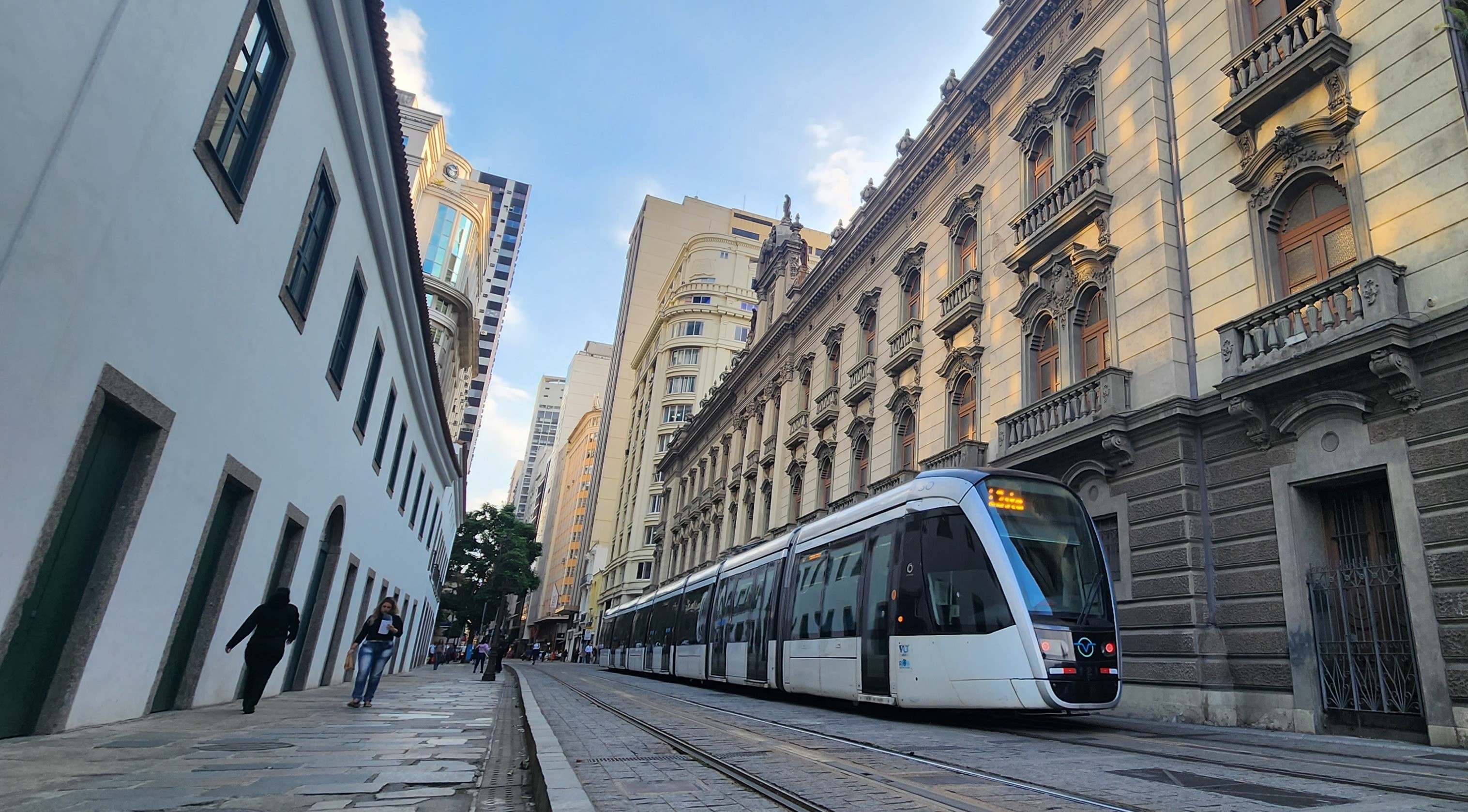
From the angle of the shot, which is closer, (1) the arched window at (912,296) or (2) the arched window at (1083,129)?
(2) the arched window at (1083,129)

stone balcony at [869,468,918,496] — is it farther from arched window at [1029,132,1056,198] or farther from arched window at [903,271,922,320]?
arched window at [1029,132,1056,198]

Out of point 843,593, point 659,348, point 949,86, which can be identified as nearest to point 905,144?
point 949,86

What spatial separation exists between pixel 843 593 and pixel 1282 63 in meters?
10.6

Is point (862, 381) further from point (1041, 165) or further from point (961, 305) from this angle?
point (1041, 165)

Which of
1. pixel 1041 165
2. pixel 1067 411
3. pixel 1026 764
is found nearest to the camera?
pixel 1026 764

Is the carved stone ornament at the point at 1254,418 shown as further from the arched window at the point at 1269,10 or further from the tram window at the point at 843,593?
the arched window at the point at 1269,10

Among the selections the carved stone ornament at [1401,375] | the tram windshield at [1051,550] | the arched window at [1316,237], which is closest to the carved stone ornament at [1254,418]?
the carved stone ornament at [1401,375]

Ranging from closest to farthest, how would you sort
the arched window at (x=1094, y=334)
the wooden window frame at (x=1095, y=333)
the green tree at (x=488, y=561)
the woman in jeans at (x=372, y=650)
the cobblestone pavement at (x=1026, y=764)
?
the cobblestone pavement at (x=1026, y=764), the woman in jeans at (x=372, y=650), the wooden window frame at (x=1095, y=333), the arched window at (x=1094, y=334), the green tree at (x=488, y=561)

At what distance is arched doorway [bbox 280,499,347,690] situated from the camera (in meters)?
14.1

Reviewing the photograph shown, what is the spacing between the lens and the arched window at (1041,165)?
18781 millimetres

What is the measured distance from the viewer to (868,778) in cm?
565

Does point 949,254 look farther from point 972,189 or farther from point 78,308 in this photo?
point 78,308

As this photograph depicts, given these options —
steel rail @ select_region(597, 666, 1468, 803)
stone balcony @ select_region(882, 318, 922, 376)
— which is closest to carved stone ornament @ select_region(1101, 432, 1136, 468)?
steel rail @ select_region(597, 666, 1468, 803)

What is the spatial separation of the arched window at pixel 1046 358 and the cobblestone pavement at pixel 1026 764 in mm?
7652
